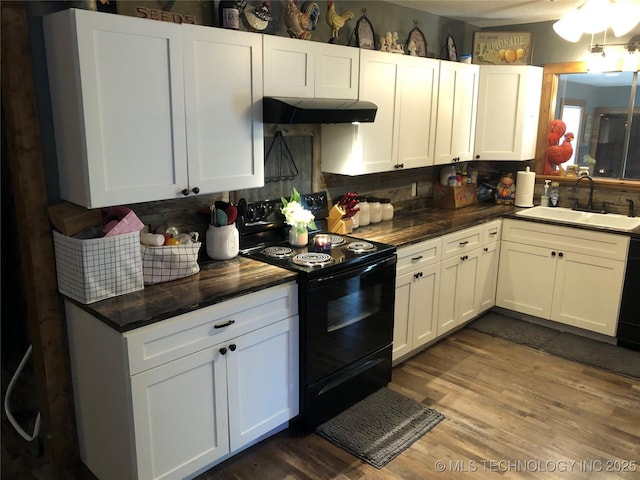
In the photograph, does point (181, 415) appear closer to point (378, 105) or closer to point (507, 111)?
point (378, 105)

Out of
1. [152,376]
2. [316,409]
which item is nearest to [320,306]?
[316,409]

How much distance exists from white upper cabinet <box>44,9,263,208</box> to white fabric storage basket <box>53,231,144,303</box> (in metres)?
0.17

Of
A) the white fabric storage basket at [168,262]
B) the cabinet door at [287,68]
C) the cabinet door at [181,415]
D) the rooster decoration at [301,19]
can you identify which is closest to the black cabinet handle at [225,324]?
the cabinet door at [181,415]

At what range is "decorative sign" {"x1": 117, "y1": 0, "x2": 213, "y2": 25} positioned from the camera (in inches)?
88.4

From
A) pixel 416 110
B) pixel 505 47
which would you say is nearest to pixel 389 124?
pixel 416 110

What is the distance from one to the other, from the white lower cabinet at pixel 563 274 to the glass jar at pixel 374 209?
3.80 feet

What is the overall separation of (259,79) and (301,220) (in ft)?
2.70

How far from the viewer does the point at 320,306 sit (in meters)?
2.57

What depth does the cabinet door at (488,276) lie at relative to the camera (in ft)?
13.2

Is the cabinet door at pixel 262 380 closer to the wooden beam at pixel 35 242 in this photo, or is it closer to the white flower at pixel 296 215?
the white flower at pixel 296 215

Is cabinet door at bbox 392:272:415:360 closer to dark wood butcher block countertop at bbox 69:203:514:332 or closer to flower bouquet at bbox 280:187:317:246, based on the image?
dark wood butcher block countertop at bbox 69:203:514:332

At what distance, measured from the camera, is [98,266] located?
82.7 inches

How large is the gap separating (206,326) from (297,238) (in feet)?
3.19

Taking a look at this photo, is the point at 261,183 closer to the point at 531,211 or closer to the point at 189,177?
the point at 189,177
